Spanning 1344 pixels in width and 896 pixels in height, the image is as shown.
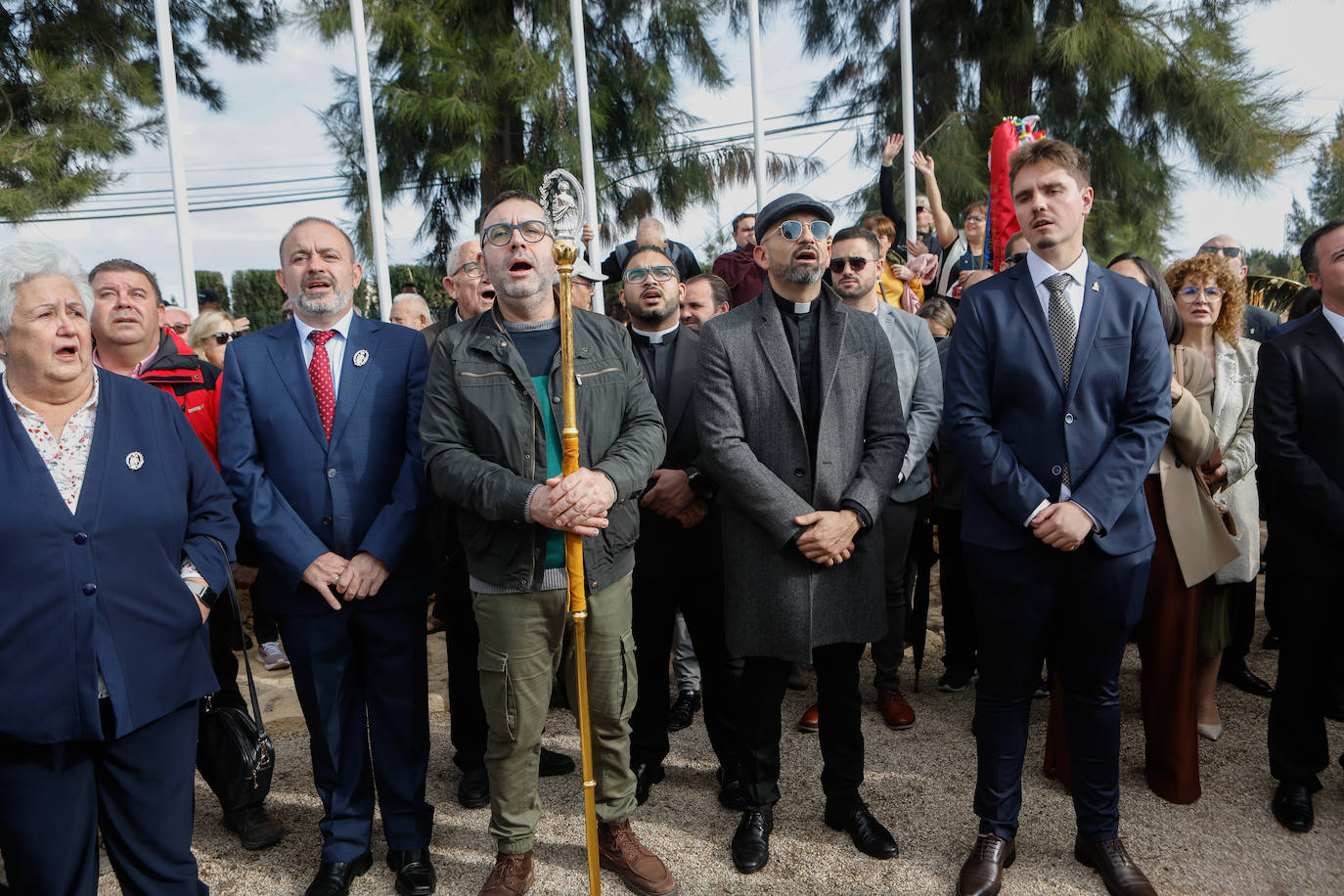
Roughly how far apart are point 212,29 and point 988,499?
1137cm

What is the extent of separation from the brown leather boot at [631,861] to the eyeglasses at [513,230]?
207 centimetres

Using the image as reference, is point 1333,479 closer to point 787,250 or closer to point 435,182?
point 787,250

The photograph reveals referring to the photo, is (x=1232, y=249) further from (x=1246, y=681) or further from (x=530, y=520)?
(x=530, y=520)

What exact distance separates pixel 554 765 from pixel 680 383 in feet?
5.93

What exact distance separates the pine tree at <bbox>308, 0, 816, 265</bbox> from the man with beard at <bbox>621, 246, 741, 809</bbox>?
7560 millimetres

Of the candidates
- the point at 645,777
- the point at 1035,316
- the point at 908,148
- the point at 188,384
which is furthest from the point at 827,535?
the point at 908,148

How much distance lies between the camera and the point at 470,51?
1122 centimetres

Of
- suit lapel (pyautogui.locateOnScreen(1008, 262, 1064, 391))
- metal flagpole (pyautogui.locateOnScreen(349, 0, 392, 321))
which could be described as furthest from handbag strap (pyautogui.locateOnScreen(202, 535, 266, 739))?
metal flagpole (pyautogui.locateOnScreen(349, 0, 392, 321))

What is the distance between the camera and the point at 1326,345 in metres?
3.44

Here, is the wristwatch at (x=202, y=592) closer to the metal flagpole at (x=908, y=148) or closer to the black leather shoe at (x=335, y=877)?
the black leather shoe at (x=335, y=877)

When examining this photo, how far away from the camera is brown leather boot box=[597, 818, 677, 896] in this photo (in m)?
3.11

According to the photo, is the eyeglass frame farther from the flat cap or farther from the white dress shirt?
the flat cap

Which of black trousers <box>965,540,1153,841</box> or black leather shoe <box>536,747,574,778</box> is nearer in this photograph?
black trousers <box>965,540,1153,841</box>

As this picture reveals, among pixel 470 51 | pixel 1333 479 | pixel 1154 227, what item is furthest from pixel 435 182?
pixel 1333 479
